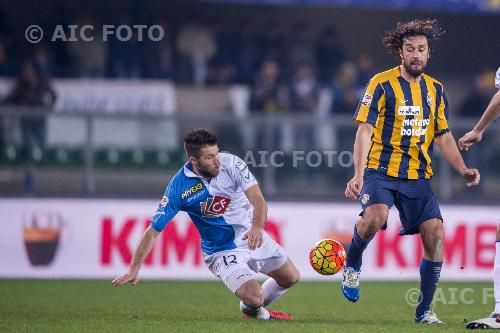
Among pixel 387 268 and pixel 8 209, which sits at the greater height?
pixel 8 209

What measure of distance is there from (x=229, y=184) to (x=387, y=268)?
518 cm

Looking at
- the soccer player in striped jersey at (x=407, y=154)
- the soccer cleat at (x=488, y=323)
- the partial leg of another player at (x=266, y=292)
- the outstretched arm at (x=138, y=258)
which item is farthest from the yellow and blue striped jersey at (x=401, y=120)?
the outstretched arm at (x=138, y=258)

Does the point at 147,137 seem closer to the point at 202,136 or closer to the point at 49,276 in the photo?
the point at 49,276

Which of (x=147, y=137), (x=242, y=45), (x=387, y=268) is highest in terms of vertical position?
(x=242, y=45)

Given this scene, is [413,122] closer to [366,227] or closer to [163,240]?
[366,227]

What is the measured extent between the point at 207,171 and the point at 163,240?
15.2 ft

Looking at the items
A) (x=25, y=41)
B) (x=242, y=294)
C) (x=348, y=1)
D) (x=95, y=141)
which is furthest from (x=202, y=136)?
(x=25, y=41)

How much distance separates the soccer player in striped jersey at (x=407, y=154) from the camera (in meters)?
7.95

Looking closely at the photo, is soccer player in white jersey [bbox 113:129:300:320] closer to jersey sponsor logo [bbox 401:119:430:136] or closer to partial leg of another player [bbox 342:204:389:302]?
partial leg of another player [bbox 342:204:389:302]

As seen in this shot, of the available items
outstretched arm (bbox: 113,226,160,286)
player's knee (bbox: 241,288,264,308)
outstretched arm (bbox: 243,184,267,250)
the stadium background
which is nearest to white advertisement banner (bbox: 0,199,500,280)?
the stadium background

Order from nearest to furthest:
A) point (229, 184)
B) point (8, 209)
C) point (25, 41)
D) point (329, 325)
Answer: point (329, 325)
point (229, 184)
point (8, 209)
point (25, 41)

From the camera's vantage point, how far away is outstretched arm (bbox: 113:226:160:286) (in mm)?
7609

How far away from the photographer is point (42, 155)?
12898 millimetres

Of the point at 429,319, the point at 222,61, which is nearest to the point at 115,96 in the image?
A: the point at 222,61
